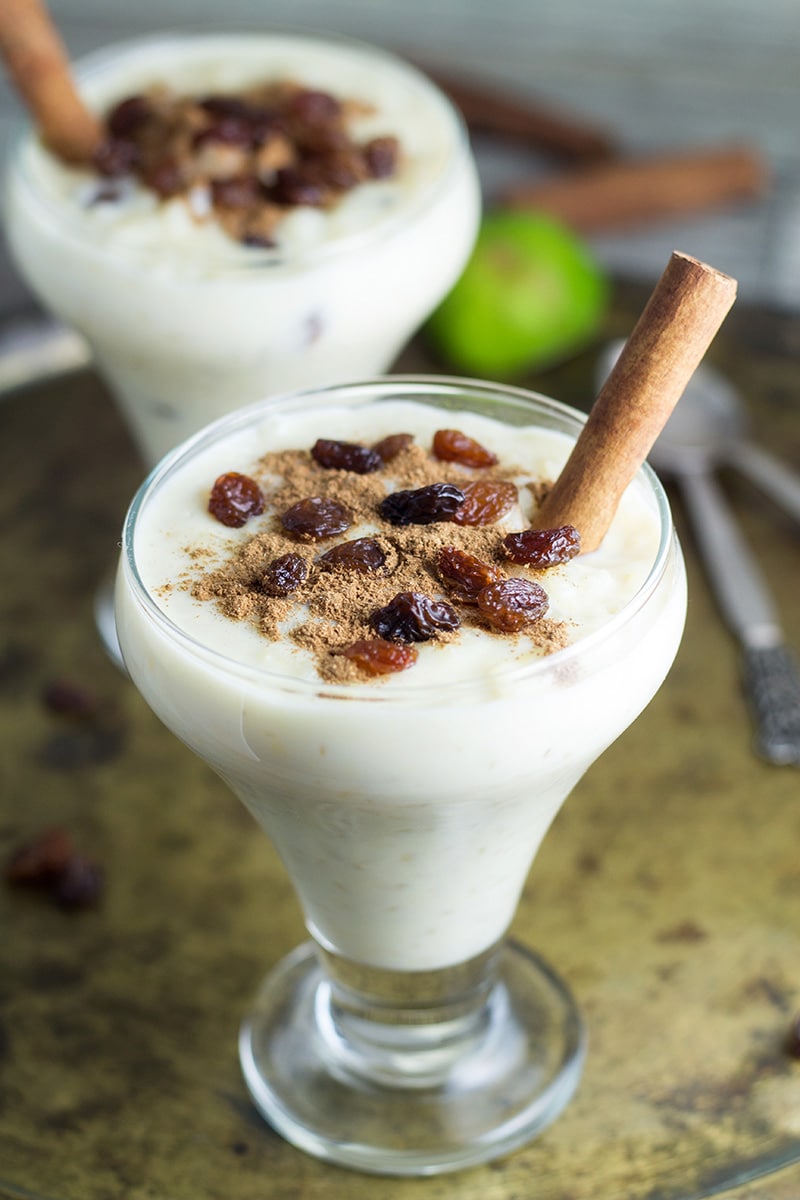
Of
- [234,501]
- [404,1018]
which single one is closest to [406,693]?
[234,501]

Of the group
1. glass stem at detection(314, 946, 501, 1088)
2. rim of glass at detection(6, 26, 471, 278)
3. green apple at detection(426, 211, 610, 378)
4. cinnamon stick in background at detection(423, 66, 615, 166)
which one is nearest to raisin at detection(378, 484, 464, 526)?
glass stem at detection(314, 946, 501, 1088)

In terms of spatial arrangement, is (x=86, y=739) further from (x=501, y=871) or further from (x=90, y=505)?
(x=501, y=871)

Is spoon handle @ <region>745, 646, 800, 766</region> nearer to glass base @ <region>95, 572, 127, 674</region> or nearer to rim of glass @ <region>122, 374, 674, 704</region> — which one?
rim of glass @ <region>122, 374, 674, 704</region>

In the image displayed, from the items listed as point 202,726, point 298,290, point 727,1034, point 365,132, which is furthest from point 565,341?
point 202,726

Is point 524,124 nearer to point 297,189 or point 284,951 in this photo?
point 297,189

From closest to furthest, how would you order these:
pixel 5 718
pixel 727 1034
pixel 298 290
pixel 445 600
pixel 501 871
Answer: pixel 445 600 → pixel 501 871 → pixel 727 1034 → pixel 298 290 → pixel 5 718

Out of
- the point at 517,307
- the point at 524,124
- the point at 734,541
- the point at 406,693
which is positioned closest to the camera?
the point at 406,693

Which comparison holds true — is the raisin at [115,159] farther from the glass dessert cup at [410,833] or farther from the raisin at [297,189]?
the glass dessert cup at [410,833]
